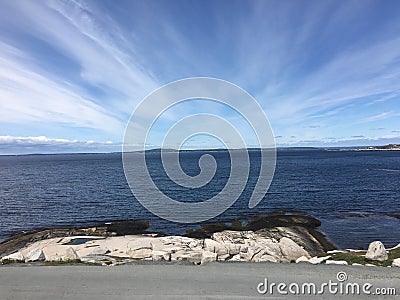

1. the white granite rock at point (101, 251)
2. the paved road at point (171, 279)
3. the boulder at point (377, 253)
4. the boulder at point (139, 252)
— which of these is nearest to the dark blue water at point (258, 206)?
the boulder at point (139, 252)

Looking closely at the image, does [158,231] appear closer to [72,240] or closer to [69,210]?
[72,240]

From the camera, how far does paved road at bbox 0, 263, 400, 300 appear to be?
7844mm

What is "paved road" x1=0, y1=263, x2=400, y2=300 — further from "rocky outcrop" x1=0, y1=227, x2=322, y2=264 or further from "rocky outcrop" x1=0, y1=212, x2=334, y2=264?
"rocky outcrop" x1=0, y1=227, x2=322, y2=264

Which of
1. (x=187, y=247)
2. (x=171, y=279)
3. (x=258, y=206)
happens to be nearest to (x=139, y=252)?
(x=187, y=247)

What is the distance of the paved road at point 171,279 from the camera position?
784 centimetres

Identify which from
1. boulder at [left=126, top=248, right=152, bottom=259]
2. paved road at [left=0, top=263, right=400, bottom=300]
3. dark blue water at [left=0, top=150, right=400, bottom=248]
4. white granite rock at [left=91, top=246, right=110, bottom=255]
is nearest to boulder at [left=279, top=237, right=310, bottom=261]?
dark blue water at [left=0, top=150, right=400, bottom=248]

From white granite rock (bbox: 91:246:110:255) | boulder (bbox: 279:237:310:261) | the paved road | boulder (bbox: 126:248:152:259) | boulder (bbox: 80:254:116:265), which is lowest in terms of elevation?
white granite rock (bbox: 91:246:110:255)

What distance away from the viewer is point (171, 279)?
881 centimetres

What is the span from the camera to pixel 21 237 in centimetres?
2617

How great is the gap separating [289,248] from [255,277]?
11.8 meters

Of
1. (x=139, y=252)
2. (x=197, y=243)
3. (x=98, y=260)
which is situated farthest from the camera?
(x=197, y=243)

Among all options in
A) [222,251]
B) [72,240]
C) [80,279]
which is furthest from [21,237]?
[80,279]

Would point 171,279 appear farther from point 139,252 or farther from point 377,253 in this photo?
point 139,252

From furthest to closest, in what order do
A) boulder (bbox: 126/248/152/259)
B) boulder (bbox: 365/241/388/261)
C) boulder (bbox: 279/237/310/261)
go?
boulder (bbox: 279/237/310/261) → boulder (bbox: 126/248/152/259) → boulder (bbox: 365/241/388/261)
